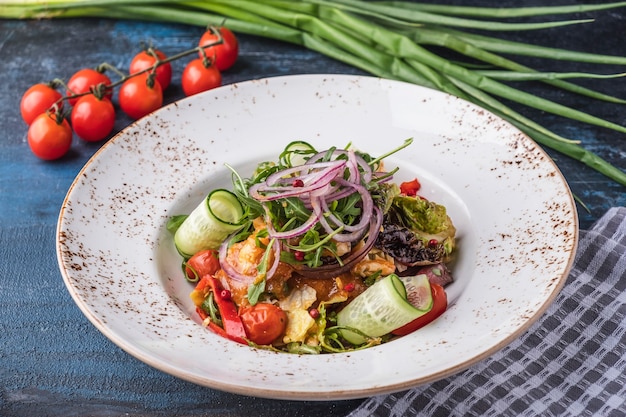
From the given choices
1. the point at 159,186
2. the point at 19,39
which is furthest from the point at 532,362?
the point at 19,39

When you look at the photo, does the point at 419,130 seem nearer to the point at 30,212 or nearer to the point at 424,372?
the point at 424,372

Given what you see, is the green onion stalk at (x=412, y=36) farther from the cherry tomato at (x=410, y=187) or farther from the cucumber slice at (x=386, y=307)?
the cucumber slice at (x=386, y=307)

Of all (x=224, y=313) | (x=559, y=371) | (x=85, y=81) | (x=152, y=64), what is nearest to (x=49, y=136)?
(x=85, y=81)

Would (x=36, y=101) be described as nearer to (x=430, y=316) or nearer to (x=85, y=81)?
(x=85, y=81)

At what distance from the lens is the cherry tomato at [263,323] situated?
3.56 metres

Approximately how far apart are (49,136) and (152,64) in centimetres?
106

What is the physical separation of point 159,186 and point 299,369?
1692mm

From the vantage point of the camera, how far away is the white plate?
3088 mm

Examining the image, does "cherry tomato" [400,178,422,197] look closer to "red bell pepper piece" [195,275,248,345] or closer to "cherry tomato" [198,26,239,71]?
"red bell pepper piece" [195,275,248,345]

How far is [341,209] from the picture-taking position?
3.78 meters

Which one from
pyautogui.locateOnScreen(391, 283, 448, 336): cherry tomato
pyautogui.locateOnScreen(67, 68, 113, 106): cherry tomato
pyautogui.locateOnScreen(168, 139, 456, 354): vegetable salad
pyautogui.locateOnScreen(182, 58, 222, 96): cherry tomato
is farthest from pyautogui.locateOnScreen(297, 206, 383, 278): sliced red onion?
pyautogui.locateOnScreen(67, 68, 113, 106): cherry tomato

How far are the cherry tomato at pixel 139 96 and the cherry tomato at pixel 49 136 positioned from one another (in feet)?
1.66

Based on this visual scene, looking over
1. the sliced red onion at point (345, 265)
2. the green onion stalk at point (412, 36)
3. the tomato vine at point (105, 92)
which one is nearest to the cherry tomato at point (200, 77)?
the tomato vine at point (105, 92)

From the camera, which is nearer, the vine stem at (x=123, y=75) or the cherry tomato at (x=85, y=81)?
the vine stem at (x=123, y=75)
